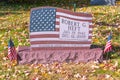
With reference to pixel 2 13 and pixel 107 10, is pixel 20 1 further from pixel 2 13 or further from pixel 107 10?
pixel 107 10

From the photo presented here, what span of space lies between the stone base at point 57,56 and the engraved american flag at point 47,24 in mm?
208

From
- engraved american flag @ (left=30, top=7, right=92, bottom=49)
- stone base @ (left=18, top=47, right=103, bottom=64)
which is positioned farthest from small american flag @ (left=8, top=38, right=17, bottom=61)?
engraved american flag @ (left=30, top=7, right=92, bottom=49)

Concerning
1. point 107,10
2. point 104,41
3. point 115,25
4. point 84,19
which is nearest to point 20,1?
point 107,10

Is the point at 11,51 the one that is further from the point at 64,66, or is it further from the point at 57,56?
the point at 64,66

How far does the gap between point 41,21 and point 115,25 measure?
15.6 feet

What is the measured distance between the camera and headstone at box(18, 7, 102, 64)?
9.05 meters

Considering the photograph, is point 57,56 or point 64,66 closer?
point 64,66

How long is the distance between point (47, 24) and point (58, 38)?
1.61 ft

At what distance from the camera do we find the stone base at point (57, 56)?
9148 mm

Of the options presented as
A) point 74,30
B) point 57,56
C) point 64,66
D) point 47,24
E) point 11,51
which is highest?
point 47,24

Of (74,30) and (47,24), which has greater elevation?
(47,24)

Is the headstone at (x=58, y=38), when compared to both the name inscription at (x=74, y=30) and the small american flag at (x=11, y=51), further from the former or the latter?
the small american flag at (x=11, y=51)

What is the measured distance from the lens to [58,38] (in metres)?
9.17

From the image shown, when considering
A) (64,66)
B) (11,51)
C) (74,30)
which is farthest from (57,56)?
(11,51)
